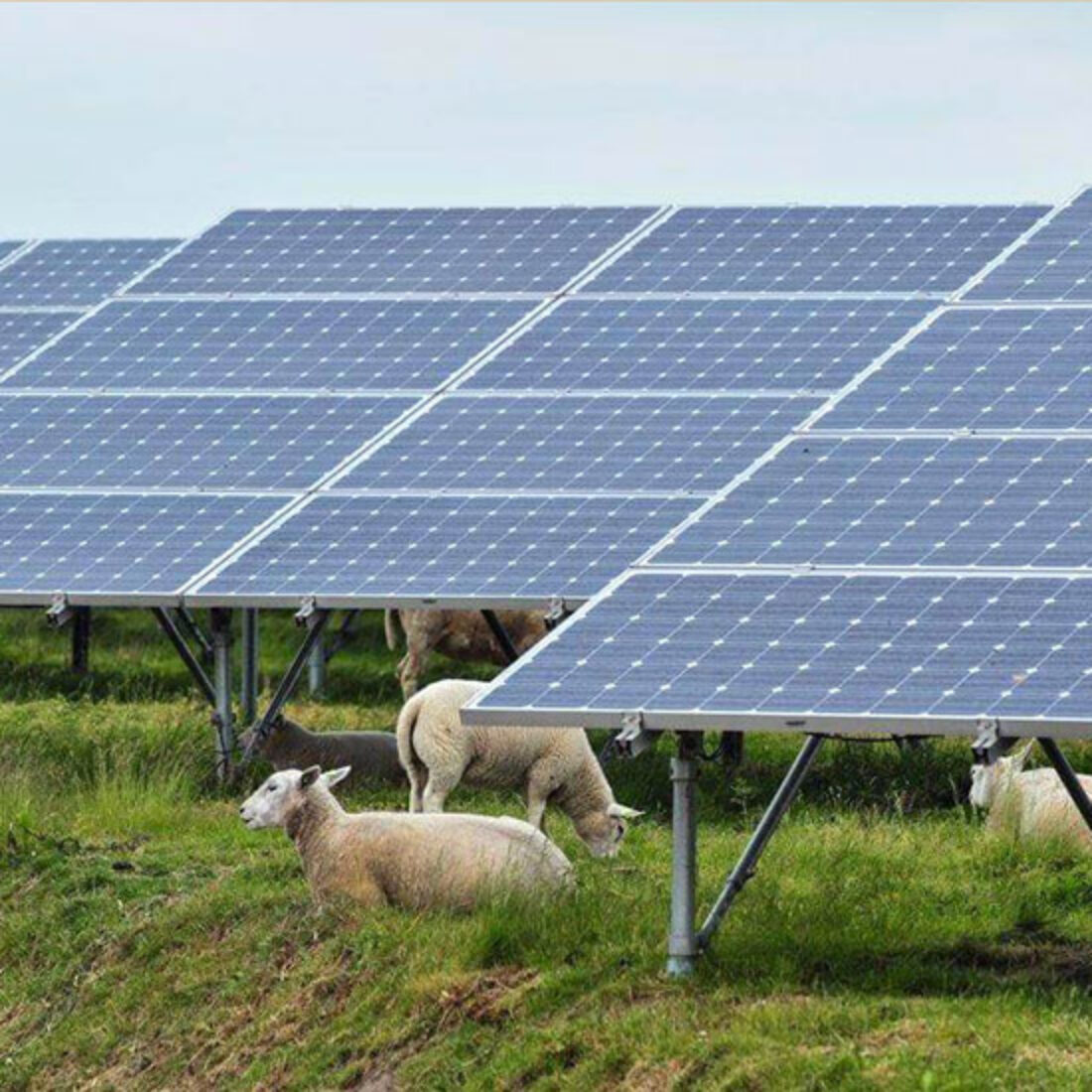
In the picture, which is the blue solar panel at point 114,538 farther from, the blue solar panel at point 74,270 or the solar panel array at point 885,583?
the blue solar panel at point 74,270

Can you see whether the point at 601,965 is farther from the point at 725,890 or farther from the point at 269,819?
the point at 269,819

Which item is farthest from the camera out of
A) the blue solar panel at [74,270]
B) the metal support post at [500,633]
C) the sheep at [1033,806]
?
the blue solar panel at [74,270]

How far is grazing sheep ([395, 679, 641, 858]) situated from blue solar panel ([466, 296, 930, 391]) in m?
6.84

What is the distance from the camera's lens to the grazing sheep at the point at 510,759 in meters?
25.1

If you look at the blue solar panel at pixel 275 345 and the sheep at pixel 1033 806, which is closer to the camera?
the sheep at pixel 1033 806

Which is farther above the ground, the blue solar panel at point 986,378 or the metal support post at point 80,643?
the blue solar panel at point 986,378

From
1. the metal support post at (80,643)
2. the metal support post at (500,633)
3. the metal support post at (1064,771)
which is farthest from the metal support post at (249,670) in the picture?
the metal support post at (1064,771)

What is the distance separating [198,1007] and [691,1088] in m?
4.28

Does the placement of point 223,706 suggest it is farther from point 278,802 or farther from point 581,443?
point 278,802

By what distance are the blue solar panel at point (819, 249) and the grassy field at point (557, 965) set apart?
338 inches

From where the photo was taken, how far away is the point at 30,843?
971 inches

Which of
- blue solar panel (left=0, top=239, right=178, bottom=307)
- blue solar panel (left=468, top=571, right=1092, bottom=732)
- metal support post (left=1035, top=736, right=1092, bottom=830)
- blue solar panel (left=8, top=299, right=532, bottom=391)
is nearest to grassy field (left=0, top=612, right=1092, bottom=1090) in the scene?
metal support post (left=1035, top=736, right=1092, bottom=830)

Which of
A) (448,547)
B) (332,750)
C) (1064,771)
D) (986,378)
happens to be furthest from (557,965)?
(332,750)

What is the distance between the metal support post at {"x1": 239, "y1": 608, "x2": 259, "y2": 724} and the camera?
3141 centimetres
